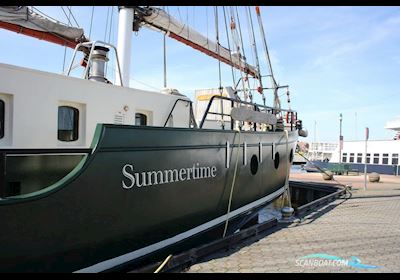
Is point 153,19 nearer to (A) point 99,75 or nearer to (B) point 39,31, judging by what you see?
(B) point 39,31

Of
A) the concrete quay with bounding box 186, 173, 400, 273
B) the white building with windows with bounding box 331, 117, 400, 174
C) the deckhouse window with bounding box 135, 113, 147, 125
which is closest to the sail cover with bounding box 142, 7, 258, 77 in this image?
the deckhouse window with bounding box 135, 113, 147, 125

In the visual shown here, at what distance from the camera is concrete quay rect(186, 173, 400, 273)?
4.56 m

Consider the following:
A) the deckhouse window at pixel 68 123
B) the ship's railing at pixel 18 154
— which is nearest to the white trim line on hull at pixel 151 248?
the ship's railing at pixel 18 154

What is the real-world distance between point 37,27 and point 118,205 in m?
3.92

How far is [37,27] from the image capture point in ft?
20.5

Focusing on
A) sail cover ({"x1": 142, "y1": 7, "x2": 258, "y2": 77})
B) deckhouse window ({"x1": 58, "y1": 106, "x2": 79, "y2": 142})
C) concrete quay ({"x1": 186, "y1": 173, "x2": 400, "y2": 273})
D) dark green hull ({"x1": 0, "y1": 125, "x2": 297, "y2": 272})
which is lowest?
concrete quay ({"x1": 186, "y1": 173, "x2": 400, "y2": 273})

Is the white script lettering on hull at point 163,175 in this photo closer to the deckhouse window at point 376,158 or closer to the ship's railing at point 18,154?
the ship's railing at point 18,154

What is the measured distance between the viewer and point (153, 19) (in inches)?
318

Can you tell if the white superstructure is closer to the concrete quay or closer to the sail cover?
the concrete quay

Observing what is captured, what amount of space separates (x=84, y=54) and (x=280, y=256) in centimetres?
477

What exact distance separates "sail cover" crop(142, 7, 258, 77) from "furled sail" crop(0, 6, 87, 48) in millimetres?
1718

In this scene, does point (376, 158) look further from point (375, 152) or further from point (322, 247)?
point (322, 247)

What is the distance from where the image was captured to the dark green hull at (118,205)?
3.26 meters

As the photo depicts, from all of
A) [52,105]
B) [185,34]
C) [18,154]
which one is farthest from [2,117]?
[185,34]
